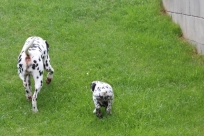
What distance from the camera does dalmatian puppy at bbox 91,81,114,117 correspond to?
8.27 meters

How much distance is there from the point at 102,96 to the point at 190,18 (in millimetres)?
4398

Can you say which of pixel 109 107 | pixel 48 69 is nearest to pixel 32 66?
pixel 48 69

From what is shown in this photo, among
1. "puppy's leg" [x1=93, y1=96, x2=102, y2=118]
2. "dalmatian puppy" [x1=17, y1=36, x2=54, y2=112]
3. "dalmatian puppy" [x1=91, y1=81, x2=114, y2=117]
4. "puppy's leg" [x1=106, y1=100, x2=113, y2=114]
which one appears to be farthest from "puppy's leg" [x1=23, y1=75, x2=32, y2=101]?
"puppy's leg" [x1=106, y1=100, x2=113, y2=114]

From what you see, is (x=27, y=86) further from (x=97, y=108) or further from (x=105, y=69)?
(x=105, y=69)

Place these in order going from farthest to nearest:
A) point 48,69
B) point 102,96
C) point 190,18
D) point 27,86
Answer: point 190,18 → point 48,69 → point 27,86 → point 102,96

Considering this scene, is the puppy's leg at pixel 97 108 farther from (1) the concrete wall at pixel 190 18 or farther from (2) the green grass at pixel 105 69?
(1) the concrete wall at pixel 190 18

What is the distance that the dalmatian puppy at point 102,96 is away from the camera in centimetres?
827

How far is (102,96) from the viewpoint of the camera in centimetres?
828

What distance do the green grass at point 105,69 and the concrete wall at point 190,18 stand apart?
0.65 feet

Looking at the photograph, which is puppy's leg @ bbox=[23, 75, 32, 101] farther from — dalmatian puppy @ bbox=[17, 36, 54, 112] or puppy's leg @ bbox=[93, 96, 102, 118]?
puppy's leg @ bbox=[93, 96, 102, 118]

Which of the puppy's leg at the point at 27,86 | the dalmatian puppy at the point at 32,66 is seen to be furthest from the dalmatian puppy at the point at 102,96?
the puppy's leg at the point at 27,86

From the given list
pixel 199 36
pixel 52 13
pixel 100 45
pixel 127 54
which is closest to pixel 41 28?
pixel 52 13

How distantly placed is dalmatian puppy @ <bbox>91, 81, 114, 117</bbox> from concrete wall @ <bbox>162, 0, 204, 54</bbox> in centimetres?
366

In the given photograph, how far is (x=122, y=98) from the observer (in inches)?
366
